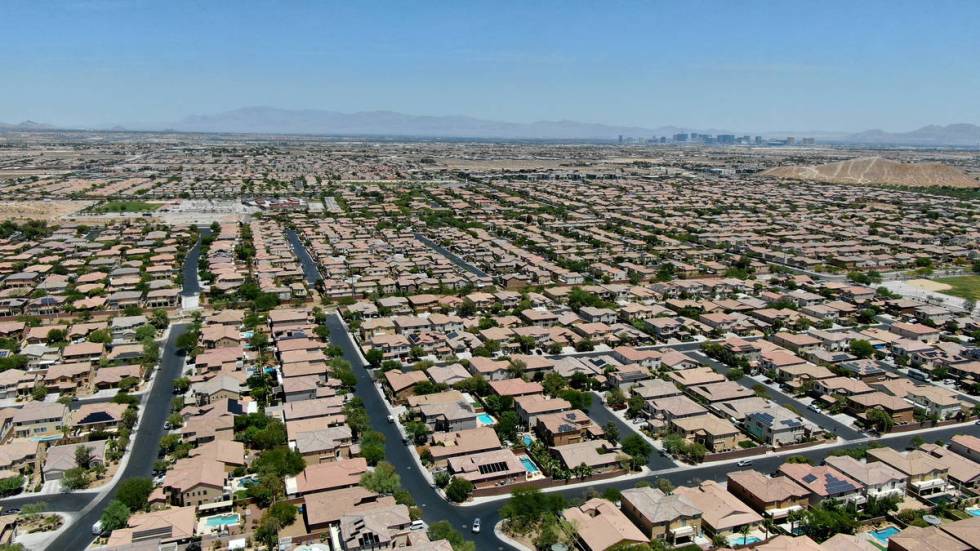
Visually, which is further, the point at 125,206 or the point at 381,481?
the point at 125,206

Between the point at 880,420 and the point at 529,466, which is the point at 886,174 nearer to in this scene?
the point at 880,420

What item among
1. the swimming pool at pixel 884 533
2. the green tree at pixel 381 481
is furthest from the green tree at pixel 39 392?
the swimming pool at pixel 884 533

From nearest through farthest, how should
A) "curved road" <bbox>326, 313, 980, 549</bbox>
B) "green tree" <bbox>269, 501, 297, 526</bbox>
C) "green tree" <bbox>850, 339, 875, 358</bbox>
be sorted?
"green tree" <bbox>269, 501, 297, 526</bbox>, "curved road" <bbox>326, 313, 980, 549</bbox>, "green tree" <bbox>850, 339, 875, 358</bbox>

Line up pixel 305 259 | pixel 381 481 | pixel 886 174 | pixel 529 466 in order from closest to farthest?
pixel 381 481
pixel 529 466
pixel 305 259
pixel 886 174

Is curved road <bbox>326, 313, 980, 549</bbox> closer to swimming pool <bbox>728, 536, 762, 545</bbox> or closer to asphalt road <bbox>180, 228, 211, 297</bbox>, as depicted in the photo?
swimming pool <bbox>728, 536, 762, 545</bbox>

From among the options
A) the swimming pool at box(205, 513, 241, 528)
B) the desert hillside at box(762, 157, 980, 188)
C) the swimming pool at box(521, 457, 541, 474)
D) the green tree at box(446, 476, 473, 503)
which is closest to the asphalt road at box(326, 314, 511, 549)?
the green tree at box(446, 476, 473, 503)

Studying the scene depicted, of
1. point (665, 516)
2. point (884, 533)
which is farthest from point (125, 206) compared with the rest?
point (884, 533)
